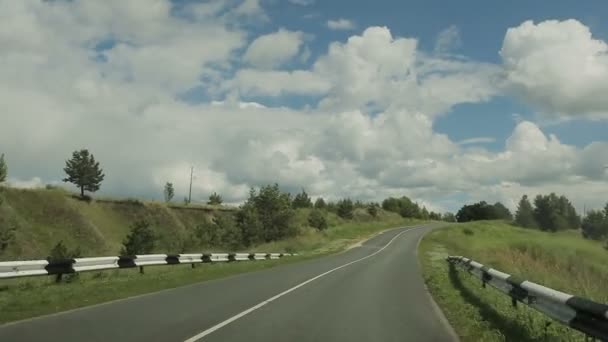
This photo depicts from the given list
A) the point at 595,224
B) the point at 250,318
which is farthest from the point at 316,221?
the point at 250,318

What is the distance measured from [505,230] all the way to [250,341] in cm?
11025

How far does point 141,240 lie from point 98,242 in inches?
1146

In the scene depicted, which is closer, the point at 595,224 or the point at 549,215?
the point at 595,224

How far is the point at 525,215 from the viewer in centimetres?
15062

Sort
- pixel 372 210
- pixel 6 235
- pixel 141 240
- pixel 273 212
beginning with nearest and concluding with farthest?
pixel 6 235
pixel 141 240
pixel 273 212
pixel 372 210

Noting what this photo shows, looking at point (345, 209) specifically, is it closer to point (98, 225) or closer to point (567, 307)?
point (98, 225)

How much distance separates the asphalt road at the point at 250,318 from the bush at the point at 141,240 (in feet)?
140

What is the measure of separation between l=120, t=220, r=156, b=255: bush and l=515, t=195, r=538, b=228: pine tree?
4146 inches

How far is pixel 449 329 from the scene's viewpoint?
11383mm

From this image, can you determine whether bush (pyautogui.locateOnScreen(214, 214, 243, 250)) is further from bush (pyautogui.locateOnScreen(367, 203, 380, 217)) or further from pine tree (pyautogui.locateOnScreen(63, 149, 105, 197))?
bush (pyautogui.locateOnScreen(367, 203, 380, 217))

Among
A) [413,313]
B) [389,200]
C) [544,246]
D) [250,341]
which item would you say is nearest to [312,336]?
[250,341]

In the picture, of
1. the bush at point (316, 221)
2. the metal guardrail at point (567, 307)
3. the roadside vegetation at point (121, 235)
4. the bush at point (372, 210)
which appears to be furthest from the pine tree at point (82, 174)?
the metal guardrail at point (567, 307)

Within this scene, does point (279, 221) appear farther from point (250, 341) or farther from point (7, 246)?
point (250, 341)

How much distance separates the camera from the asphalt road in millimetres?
9734
